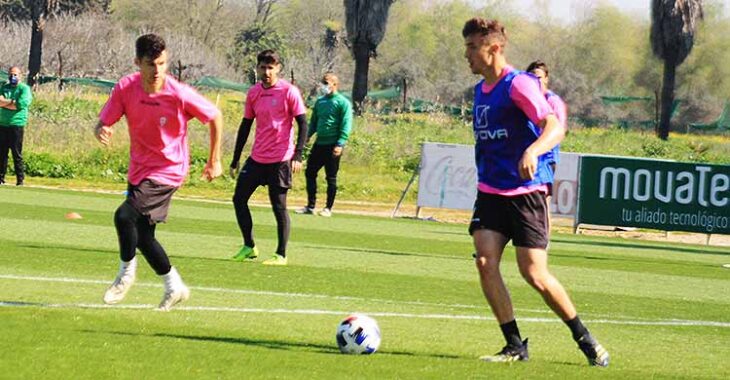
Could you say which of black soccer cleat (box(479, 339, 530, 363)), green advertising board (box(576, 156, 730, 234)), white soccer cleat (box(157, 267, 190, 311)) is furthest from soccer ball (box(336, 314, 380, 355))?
green advertising board (box(576, 156, 730, 234))

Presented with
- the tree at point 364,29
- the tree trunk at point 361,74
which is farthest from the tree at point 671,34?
the tree trunk at point 361,74

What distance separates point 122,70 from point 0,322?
2275 inches

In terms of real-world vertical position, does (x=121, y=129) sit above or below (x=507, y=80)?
below

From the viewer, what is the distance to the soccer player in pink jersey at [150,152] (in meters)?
9.93

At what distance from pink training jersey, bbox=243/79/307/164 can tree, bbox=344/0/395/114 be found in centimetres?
2955

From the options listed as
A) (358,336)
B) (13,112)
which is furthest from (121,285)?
(13,112)

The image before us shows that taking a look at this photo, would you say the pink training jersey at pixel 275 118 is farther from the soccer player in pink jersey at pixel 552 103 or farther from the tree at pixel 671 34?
the tree at pixel 671 34

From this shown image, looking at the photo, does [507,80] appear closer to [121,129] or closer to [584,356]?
[584,356]

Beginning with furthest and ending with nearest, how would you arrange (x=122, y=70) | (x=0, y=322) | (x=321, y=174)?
(x=122, y=70), (x=321, y=174), (x=0, y=322)

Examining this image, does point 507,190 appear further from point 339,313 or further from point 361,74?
point 361,74

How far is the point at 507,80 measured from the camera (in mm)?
8469

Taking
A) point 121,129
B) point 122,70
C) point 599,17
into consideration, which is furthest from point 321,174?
point 599,17

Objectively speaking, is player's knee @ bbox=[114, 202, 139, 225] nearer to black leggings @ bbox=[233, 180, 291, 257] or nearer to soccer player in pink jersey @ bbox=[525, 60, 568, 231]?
soccer player in pink jersey @ bbox=[525, 60, 568, 231]

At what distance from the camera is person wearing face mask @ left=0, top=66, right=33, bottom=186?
25406 mm
